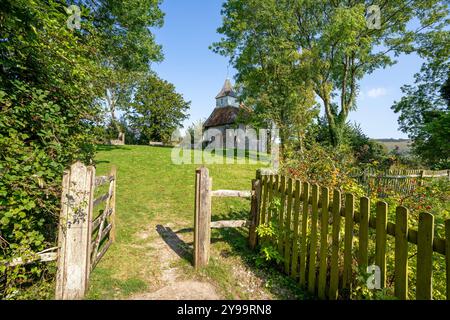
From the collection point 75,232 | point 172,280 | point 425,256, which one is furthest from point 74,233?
point 425,256

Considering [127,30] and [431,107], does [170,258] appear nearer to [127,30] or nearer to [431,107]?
[127,30]

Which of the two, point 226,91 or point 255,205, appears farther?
point 226,91

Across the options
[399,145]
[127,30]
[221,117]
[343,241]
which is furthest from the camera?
[399,145]

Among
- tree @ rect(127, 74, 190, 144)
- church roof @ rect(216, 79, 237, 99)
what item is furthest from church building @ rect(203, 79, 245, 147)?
tree @ rect(127, 74, 190, 144)

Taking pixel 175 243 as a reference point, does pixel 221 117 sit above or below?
above

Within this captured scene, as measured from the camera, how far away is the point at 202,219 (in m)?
3.72

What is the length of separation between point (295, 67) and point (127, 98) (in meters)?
23.3

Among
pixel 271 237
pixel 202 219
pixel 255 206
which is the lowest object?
pixel 271 237

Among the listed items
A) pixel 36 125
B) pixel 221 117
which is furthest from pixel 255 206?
pixel 221 117

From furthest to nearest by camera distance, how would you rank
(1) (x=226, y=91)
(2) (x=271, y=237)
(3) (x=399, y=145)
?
(3) (x=399, y=145)
(1) (x=226, y=91)
(2) (x=271, y=237)

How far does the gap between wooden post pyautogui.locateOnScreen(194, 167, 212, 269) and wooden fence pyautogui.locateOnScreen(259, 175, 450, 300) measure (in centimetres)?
103

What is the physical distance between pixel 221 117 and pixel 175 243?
32.7 meters
